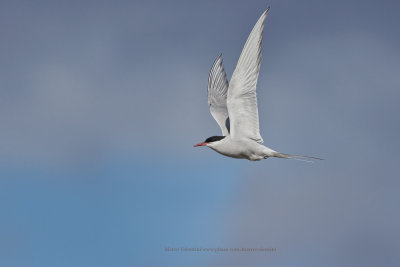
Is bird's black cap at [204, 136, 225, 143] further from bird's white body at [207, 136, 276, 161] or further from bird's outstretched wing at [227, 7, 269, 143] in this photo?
bird's outstretched wing at [227, 7, 269, 143]

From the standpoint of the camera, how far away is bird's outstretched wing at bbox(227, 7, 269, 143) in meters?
11.4

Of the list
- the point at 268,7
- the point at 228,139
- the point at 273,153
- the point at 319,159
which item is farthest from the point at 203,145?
the point at 268,7

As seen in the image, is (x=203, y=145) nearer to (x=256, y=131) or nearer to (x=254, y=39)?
(x=256, y=131)

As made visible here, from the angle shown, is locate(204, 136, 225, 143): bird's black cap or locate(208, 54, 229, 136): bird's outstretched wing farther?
locate(208, 54, 229, 136): bird's outstretched wing

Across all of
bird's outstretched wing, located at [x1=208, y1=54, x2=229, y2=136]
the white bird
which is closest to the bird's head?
the white bird

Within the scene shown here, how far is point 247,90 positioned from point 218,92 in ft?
12.4

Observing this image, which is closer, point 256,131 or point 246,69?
point 246,69

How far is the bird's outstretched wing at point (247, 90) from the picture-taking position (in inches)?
447

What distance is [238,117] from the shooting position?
1238 cm

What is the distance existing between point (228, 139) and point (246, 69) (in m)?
1.98

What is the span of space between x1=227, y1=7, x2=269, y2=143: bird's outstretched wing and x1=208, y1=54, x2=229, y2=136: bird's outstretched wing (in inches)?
94.8

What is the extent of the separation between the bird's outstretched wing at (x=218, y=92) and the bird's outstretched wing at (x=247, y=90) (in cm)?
241

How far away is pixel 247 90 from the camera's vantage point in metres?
12.0

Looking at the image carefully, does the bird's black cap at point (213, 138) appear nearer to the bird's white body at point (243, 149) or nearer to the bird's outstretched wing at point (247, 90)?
the bird's white body at point (243, 149)
